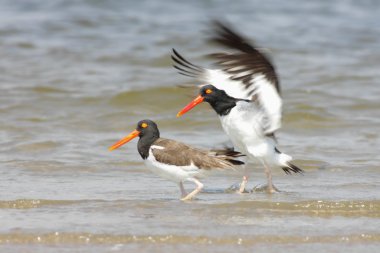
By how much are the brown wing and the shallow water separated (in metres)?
0.38

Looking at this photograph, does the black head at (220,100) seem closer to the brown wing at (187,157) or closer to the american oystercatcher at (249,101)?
the american oystercatcher at (249,101)

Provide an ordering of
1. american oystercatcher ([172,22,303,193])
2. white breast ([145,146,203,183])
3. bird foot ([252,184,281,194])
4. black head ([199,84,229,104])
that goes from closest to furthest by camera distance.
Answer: white breast ([145,146,203,183]) < american oystercatcher ([172,22,303,193]) < bird foot ([252,184,281,194]) < black head ([199,84,229,104])

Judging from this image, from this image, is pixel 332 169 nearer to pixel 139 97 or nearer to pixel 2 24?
pixel 139 97

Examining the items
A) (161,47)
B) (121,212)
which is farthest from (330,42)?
(121,212)

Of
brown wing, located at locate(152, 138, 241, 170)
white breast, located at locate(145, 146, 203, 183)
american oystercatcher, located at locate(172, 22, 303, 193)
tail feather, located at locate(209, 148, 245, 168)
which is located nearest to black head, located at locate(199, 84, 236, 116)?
american oystercatcher, located at locate(172, 22, 303, 193)

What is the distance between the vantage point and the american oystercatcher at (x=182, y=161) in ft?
26.8

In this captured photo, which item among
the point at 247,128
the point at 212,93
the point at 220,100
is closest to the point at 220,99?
the point at 220,100

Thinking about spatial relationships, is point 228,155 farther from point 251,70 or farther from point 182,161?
point 251,70

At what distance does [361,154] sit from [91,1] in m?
13.8

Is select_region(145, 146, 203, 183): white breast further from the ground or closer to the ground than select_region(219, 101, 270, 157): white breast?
closer to the ground

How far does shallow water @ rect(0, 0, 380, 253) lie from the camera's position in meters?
6.79

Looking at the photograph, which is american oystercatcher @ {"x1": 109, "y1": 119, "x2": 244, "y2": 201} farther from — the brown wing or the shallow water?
the shallow water

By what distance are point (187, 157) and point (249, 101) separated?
1113 millimetres

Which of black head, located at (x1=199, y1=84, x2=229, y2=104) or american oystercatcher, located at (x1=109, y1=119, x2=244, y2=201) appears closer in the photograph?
american oystercatcher, located at (x1=109, y1=119, x2=244, y2=201)
